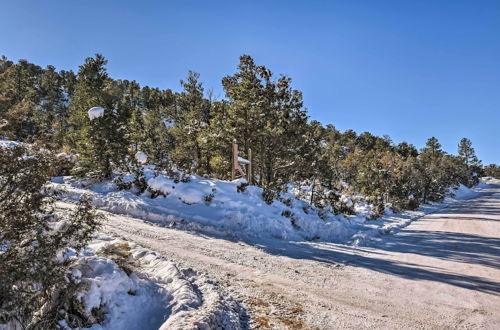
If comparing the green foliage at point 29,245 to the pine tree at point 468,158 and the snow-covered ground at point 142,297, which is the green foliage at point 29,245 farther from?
the pine tree at point 468,158

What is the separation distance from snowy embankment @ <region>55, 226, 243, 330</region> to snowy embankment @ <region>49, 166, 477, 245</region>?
18.4 feet

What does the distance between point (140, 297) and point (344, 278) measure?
4.41m

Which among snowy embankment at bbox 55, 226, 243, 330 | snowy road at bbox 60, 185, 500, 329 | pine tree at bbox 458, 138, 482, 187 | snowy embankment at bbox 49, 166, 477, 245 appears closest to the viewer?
snowy embankment at bbox 55, 226, 243, 330

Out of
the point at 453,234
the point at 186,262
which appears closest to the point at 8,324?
the point at 186,262

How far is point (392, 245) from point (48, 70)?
77368 millimetres

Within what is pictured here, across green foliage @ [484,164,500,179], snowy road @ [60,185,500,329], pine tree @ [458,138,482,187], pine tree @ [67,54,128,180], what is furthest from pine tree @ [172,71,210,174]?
green foliage @ [484,164,500,179]

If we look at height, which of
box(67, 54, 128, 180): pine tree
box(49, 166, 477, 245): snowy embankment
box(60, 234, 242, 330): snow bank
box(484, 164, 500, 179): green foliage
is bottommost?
box(60, 234, 242, 330): snow bank

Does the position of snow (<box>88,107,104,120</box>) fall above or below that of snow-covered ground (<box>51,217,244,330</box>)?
above

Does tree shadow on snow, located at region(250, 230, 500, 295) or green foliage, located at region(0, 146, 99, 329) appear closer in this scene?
green foliage, located at region(0, 146, 99, 329)

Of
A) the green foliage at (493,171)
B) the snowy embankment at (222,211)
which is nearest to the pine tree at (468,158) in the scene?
the green foliage at (493,171)

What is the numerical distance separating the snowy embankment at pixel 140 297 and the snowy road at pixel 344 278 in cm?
57

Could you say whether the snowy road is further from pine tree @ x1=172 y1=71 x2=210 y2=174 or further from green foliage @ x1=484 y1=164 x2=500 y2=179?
green foliage @ x1=484 y1=164 x2=500 y2=179

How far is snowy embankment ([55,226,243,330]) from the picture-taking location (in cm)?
425

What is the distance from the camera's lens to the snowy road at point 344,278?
197 inches
